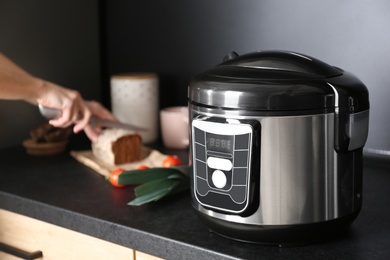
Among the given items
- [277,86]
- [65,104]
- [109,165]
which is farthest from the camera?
[109,165]

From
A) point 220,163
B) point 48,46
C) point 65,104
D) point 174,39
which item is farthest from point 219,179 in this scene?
point 48,46

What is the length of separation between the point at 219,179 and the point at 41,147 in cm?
84

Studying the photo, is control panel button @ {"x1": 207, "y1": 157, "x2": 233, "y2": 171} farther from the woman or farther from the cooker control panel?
the woman

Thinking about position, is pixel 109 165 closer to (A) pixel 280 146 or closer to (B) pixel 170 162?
(B) pixel 170 162

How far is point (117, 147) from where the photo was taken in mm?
1562

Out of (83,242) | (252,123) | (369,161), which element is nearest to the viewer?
(252,123)

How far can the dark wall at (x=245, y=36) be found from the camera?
1.42 metres

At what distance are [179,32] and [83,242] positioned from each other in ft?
2.61

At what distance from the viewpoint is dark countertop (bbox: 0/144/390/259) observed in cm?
97

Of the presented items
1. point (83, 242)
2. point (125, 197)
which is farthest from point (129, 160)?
point (83, 242)

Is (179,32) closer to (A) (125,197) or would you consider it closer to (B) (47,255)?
(A) (125,197)

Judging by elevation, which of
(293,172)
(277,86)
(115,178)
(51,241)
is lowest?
(51,241)

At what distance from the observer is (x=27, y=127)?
1.77 metres

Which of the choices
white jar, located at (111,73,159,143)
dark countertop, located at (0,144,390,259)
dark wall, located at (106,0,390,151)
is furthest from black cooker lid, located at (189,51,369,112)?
white jar, located at (111,73,159,143)
